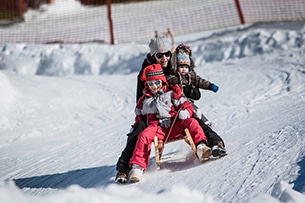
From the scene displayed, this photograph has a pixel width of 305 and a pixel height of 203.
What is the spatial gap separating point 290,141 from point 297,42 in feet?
17.9

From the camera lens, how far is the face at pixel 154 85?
559cm

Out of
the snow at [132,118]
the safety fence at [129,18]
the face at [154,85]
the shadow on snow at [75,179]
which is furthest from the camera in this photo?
the safety fence at [129,18]

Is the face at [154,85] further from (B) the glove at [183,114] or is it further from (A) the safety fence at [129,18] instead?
(A) the safety fence at [129,18]

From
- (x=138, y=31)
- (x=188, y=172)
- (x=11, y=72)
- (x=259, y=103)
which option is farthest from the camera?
(x=138, y=31)

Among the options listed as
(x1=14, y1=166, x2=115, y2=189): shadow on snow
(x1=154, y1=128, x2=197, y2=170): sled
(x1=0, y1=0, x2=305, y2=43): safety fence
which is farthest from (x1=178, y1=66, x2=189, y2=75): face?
(x1=0, y1=0, x2=305, y2=43): safety fence

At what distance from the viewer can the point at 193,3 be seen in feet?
54.3

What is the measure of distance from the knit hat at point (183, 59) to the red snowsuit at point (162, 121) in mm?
345

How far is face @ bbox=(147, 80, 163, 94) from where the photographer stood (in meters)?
5.59

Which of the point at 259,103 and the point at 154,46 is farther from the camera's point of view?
the point at 259,103

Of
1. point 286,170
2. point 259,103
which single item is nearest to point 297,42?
point 259,103

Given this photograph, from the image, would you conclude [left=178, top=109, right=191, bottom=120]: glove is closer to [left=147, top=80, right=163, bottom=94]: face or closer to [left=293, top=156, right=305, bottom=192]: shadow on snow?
[left=147, top=80, right=163, bottom=94]: face

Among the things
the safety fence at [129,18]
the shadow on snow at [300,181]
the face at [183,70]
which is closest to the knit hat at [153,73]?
the face at [183,70]

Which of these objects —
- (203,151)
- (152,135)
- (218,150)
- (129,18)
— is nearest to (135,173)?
(152,135)

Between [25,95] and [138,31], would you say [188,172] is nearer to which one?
[25,95]
